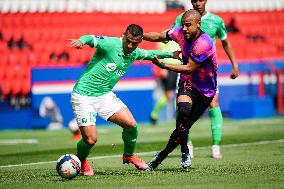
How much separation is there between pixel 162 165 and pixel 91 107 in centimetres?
156

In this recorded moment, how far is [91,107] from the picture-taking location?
10.6 metres

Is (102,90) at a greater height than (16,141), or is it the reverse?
(102,90)

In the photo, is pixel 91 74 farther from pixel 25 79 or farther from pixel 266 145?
pixel 25 79

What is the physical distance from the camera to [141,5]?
102 feet

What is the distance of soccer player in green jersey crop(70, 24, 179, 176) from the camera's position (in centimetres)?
1052

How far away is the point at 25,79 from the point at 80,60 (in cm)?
248

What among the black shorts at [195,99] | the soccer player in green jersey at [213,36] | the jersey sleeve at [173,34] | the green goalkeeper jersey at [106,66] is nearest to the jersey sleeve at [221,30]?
the soccer player in green jersey at [213,36]

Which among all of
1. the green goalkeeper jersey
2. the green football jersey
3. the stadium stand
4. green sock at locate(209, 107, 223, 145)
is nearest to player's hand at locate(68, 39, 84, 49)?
the green goalkeeper jersey

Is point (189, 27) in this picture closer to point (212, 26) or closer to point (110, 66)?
point (110, 66)

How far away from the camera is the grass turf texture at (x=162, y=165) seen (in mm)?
9281

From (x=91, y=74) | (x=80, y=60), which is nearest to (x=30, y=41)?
(x=80, y=60)

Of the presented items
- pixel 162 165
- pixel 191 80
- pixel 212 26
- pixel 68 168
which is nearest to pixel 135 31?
pixel 191 80

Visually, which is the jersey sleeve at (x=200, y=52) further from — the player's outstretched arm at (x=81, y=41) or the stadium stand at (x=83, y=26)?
the stadium stand at (x=83, y=26)

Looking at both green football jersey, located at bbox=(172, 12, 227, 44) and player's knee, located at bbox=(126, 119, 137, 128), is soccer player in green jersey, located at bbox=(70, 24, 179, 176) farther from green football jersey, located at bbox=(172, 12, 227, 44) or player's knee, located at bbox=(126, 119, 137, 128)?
green football jersey, located at bbox=(172, 12, 227, 44)
